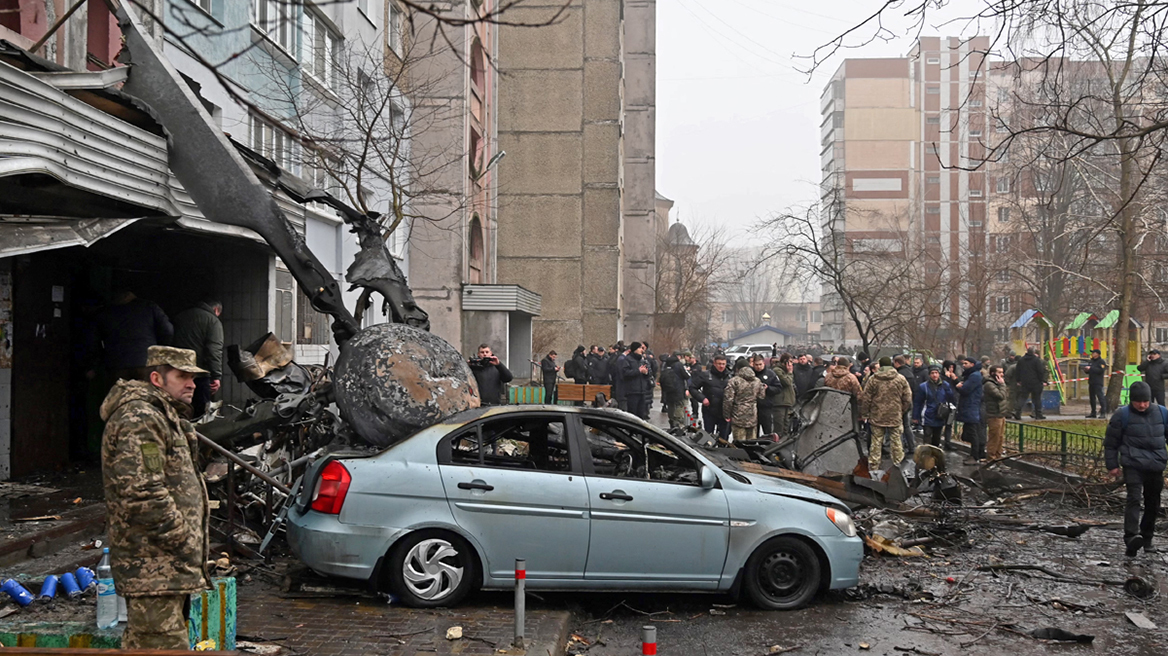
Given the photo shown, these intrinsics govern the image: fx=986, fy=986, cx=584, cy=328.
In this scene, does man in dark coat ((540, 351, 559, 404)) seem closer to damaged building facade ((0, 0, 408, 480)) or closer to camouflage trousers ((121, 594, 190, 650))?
damaged building facade ((0, 0, 408, 480))

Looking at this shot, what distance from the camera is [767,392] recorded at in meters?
18.2

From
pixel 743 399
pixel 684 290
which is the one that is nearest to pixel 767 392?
pixel 743 399

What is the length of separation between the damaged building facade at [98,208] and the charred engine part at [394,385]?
215 centimetres

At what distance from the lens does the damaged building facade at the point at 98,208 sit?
7.47m

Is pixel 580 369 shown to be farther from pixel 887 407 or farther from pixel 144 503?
pixel 144 503

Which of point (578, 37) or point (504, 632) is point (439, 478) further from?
point (578, 37)

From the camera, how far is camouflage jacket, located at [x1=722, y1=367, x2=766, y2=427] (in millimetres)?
16672

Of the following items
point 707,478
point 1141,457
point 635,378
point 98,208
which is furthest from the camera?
point 635,378

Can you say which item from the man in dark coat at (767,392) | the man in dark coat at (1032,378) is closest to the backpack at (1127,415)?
the man in dark coat at (767,392)

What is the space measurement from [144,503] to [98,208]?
6255 mm

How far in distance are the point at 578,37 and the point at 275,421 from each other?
35.1 meters

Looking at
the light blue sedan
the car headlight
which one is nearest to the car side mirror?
the light blue sedan

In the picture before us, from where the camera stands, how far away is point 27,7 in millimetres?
10086

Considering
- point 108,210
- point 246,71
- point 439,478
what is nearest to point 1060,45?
point 439,478
